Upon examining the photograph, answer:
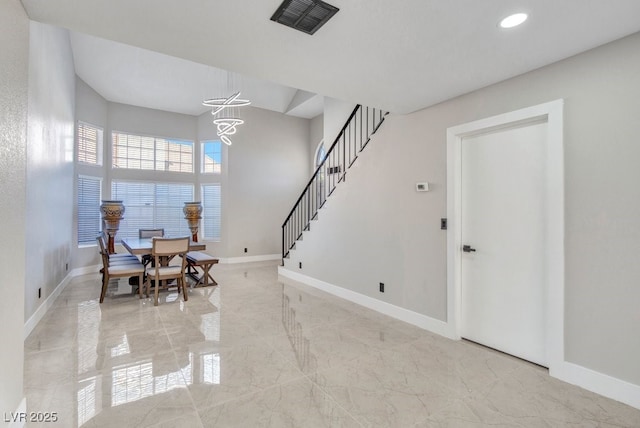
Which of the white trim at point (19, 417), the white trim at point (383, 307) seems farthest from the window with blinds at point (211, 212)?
the white trim at point (19, 417)

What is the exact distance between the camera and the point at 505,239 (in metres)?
2.92

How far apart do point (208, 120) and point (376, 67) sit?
6.55 metres

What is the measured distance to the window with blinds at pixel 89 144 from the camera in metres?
6.35

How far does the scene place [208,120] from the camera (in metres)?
8.06

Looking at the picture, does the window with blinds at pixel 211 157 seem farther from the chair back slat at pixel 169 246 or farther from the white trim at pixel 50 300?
the chair back slat at pixel 169 246

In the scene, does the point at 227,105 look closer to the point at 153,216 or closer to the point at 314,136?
the point at 314,136

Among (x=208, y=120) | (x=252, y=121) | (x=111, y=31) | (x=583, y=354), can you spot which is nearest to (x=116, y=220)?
(x=208, y=120)

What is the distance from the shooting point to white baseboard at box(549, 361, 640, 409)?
2.13 m

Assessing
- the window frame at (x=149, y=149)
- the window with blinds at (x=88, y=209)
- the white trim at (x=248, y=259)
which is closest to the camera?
the window with blinds at (x=88, y=209)

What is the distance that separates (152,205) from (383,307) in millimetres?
6404

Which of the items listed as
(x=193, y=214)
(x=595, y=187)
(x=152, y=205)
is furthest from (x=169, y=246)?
(x=595, y=187)

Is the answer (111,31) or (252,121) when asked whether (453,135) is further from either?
(252,121)

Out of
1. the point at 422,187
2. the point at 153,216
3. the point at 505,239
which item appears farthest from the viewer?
the point at 153,216

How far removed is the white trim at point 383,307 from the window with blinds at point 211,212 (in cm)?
323
